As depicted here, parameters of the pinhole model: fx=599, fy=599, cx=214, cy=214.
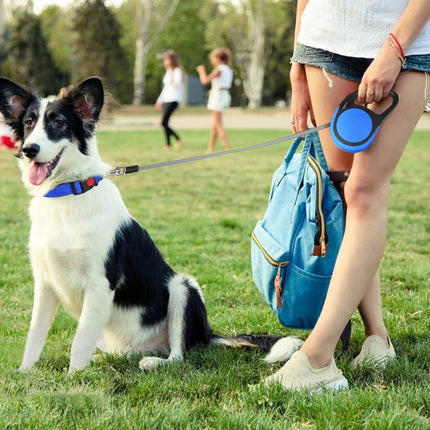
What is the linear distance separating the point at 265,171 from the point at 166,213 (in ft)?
13.6

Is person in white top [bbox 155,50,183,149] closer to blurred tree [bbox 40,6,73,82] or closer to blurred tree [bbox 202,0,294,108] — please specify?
blurred tree [bbox 202,0,294,108]

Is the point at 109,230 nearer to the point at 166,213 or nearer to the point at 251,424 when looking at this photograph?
the point at 251,424

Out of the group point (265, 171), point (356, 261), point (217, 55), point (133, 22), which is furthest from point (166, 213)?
point (133, 22)

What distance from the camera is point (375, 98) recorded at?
248 cm

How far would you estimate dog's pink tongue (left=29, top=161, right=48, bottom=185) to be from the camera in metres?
2.98

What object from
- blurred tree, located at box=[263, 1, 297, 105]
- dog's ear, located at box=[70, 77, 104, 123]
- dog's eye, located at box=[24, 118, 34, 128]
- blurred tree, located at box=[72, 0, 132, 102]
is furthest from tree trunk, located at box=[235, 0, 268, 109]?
dog's eye, located at box=[24, 118, 34, 128]

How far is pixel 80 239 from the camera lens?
9.66 ft

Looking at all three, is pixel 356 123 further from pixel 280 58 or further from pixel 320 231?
pixel 280 58

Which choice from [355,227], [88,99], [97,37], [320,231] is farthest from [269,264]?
[97,37]

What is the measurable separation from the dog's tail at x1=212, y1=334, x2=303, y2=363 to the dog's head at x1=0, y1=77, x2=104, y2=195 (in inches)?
47.2

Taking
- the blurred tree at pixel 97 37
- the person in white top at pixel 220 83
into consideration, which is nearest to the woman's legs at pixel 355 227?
the person in white top at pixel 220 83

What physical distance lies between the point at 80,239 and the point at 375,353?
61.5 inches

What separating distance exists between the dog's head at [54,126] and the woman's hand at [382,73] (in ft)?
4.52

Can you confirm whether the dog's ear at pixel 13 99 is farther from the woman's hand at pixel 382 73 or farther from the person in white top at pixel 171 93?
the person in white top at pixel 171 93
